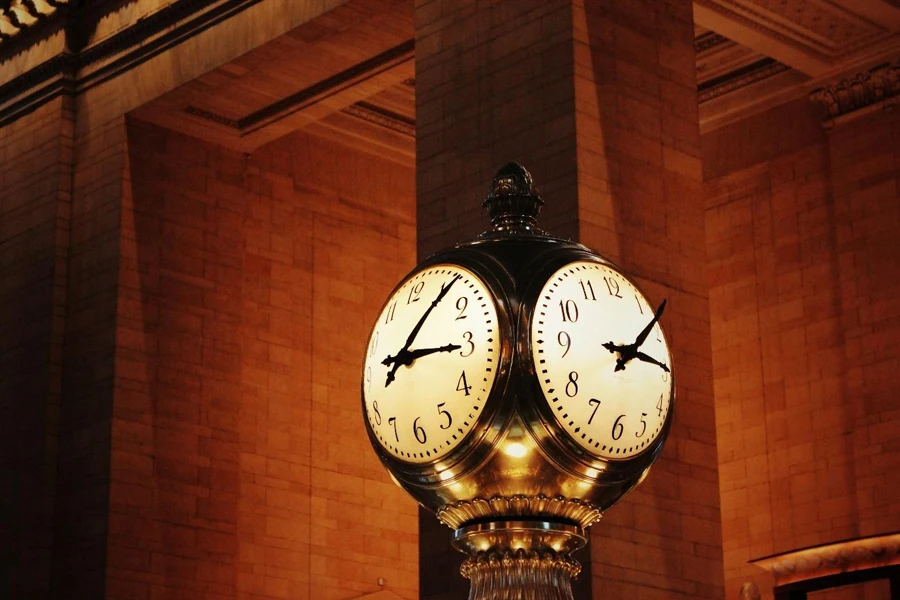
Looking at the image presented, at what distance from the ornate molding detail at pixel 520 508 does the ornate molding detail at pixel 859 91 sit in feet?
Result: 44.2

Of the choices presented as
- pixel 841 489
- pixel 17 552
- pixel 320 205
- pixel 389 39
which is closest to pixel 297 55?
pixel 389 39

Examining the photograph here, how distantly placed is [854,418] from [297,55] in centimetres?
568

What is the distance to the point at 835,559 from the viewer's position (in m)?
12.2

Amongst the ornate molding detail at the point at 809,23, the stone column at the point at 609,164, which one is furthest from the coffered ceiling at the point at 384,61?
the stone column at the point at 609,164

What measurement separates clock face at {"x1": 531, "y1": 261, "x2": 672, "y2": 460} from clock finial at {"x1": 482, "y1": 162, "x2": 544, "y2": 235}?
0.20 metres

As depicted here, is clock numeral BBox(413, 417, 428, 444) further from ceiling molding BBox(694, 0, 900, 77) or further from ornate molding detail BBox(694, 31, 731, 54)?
ornate molding detail BBox(694, 31, 731, 54)

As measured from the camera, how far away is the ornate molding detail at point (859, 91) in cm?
1526

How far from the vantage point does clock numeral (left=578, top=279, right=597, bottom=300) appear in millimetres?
2453

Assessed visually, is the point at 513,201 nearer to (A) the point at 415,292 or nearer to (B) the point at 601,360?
(A) the point at 415,292

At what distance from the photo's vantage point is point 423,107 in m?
12.6

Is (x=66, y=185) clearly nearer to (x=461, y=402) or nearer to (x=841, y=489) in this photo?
(x=841, y=489)

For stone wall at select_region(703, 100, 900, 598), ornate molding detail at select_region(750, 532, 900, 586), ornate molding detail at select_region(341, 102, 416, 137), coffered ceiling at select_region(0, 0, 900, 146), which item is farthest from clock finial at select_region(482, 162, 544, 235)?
ornate molding detail at select_region(341, 102, 416, 137)

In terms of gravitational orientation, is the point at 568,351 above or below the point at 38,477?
below

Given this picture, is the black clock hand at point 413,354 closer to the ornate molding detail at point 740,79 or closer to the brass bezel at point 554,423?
the brass bezel at point 554,423
